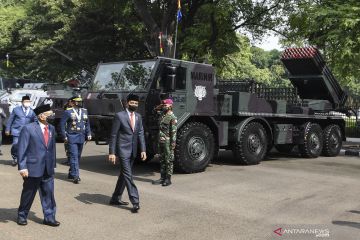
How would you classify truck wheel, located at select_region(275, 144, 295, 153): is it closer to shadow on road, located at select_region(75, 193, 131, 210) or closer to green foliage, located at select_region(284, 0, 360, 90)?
green foliage, located at select_region(284, 0, 360, 90)

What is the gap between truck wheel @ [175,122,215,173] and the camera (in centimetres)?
1015

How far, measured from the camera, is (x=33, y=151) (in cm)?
594

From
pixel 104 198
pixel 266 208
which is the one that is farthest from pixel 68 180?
pixel 266 208

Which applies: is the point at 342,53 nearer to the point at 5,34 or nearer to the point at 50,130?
the point at 50,130

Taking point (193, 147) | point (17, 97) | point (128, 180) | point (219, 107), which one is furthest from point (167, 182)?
point (17, 97)

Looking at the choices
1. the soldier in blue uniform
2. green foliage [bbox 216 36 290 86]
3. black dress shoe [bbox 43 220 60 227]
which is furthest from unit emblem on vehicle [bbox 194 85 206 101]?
black dress shoe [bbox 43 220 60 227]

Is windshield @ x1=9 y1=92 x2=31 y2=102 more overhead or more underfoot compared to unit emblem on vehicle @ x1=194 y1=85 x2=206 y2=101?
more underfoot

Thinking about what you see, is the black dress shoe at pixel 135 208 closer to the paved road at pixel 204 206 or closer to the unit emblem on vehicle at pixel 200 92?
the paved road at pixel 204 206

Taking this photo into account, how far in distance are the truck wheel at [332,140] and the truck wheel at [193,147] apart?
5392mm

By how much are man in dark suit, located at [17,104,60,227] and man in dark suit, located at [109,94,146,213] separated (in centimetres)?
112

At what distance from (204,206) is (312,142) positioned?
7780 mm

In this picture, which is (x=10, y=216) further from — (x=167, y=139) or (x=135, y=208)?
(x=167, y=139)

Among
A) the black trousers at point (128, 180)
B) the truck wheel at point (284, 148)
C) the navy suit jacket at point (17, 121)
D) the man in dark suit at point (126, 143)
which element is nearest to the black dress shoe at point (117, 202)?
the man in dark suit at point (126, 143)

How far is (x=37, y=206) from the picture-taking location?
707 cm
